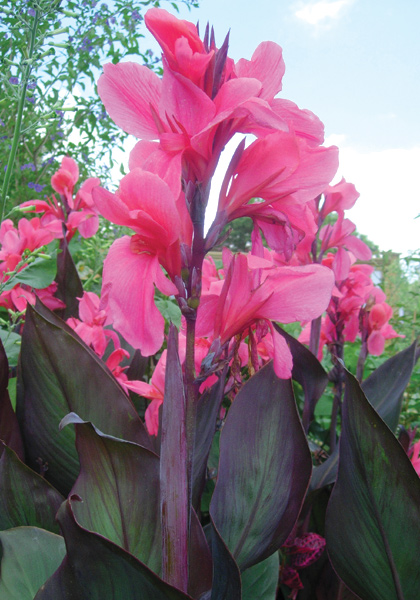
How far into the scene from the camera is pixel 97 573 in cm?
44

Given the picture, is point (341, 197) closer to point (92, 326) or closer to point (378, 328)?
point (378, 328)

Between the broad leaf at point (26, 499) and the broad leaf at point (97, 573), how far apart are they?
0.69 ft

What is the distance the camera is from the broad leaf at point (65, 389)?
72cm

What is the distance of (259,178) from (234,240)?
76.9 ft

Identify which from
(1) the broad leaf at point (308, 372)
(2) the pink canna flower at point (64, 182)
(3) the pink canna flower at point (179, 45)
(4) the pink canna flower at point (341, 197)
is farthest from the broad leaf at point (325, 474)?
(2) the pink canna flower at point (64, 182)

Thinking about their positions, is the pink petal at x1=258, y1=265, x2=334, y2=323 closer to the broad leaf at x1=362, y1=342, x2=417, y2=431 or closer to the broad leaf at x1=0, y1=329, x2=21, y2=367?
the broad leaf at x1=362, y1=342, x2=417, y2=431

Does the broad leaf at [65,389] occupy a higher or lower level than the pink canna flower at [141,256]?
lower

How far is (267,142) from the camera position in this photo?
52 cm

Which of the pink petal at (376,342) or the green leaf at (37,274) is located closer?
the green leaf at (37,274)

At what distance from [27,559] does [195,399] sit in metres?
0.29

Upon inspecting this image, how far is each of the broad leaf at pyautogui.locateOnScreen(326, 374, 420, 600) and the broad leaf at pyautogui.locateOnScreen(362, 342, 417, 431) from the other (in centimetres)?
29

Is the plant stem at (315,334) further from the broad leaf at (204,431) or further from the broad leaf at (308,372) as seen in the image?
the broad leaf at (204,431)

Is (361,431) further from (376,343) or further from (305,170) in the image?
(376,343)

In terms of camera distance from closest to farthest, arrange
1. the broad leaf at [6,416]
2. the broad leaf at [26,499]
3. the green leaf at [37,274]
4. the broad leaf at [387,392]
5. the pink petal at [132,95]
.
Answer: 1. the pink petal at [132,95]
2. the broad leaf at [26,499]
3. the broad leaf at [6,416]
4. the broad leaf at [387,392]
5. the green leaf at [37,274]
